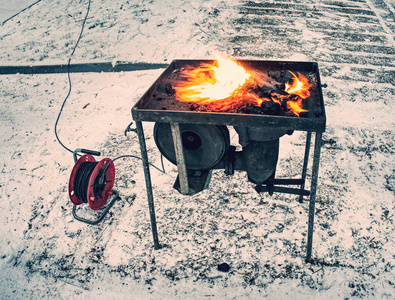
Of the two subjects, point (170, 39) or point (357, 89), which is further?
point (170, 39)

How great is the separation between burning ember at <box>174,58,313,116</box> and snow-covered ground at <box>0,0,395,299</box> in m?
1.42

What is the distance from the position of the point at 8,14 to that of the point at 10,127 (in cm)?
721

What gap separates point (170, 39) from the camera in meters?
7.23

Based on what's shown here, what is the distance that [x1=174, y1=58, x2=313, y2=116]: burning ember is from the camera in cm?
236

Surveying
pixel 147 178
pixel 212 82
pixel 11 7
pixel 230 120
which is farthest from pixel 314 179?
pixel 11 7

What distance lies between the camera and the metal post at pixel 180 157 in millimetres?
2521

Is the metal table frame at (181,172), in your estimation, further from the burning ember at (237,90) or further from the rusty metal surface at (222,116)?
the burning ember at (237,90)

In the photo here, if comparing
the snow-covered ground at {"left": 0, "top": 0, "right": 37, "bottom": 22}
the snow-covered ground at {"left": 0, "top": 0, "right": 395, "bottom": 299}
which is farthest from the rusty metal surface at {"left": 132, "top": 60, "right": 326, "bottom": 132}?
the snow-covered ground at {"left": 0, "top": 0, "right": 37, "bottom": 22}

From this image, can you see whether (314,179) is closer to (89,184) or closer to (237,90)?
(237,90)

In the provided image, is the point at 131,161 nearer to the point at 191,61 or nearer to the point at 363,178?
the point at 191,61

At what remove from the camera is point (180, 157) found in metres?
2.72

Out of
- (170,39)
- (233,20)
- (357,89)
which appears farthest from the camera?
(233,20)

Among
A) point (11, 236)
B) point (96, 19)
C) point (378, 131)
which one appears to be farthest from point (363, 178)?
point (96, 19)

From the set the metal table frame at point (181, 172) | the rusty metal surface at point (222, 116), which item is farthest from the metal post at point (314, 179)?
the rusty metal surface at point (222, 116)
